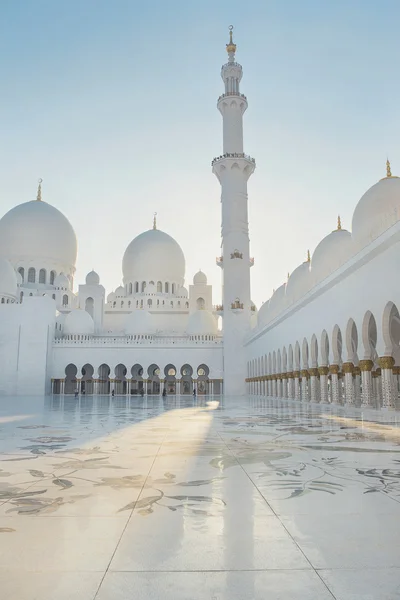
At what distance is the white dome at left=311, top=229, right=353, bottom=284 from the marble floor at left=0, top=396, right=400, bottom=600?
40.6 ft

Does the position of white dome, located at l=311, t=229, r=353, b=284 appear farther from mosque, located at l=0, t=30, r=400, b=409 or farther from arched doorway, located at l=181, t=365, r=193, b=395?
arched doorway, located at l=181, t=365, r=193, b=395

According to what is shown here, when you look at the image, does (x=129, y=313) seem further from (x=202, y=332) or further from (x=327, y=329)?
(x=327, y=329)

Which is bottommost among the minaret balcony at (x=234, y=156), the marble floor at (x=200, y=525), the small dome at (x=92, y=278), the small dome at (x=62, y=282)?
the marble floor at (x=200, y=525)

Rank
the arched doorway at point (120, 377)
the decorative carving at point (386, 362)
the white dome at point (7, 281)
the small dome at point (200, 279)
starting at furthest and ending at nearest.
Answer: the small dome at point (200, 279)
the arched doorway at point (120, 377)
the white dome at point (7, 281)
the decorative carving at point (386, 362)

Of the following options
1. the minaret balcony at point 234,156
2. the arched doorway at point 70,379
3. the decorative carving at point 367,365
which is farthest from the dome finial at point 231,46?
the decorative carving at point 367,365

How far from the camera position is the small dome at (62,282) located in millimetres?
33775

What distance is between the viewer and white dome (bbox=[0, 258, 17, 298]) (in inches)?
1136

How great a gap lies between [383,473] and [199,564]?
191 cm

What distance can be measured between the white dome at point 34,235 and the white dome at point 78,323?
5406mm

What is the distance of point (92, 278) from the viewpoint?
116 feet

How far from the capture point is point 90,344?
96.7 feet

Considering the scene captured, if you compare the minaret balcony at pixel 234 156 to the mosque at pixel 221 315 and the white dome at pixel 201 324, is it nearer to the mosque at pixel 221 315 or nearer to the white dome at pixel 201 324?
the mosque at pixel 221 315

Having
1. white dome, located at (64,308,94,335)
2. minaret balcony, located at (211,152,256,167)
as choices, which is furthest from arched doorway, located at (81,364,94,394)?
minaret balcony, located at (211,152,256,167)

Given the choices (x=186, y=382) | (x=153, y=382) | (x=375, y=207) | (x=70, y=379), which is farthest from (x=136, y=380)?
(x=375, y=207)
